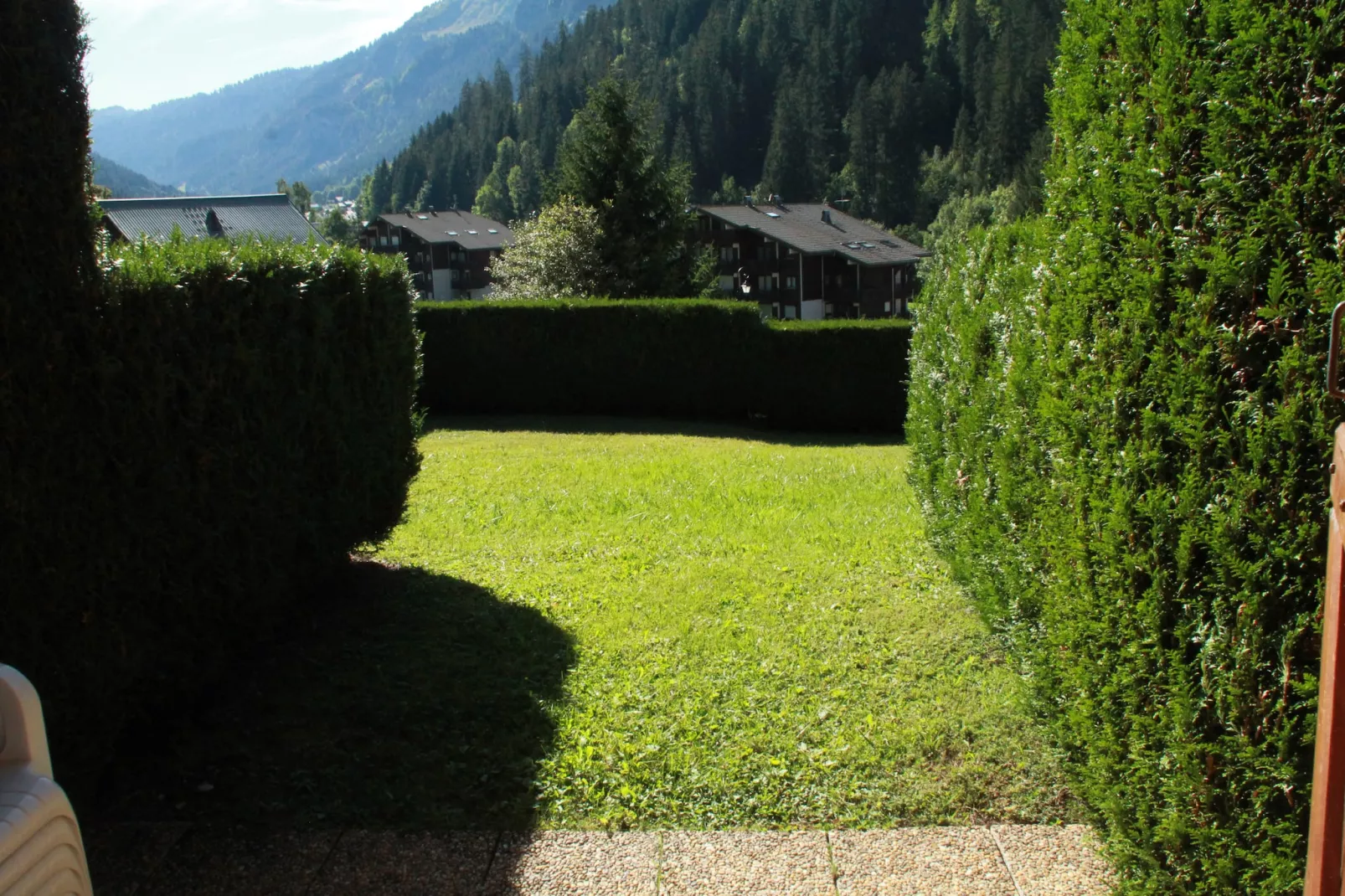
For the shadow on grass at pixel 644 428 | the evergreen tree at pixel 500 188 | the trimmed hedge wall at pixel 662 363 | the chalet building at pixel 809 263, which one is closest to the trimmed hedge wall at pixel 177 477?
the shadow on grass at pixel 644 428

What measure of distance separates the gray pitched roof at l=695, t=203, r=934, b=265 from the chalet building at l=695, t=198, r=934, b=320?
56 millimetres

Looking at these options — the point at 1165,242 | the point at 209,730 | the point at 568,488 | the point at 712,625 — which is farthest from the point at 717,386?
the point at 1165,242

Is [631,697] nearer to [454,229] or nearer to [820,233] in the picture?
[820,233]

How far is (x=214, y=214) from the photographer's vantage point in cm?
3759

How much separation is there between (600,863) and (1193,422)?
2449 millimetres

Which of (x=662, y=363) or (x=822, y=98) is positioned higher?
(x=822, y=98)

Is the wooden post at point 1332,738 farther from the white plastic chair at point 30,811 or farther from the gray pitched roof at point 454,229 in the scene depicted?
the gray pitched roof at point 454,229

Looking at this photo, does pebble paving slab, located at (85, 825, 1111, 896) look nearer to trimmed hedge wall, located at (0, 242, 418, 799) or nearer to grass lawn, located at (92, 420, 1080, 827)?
grass lawn, located at (92, 420, 1080, 827)

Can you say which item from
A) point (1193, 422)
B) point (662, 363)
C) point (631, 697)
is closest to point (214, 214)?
point (662, 363)

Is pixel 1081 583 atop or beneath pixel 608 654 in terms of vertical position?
atop

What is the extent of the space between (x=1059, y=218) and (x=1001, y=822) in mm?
2239

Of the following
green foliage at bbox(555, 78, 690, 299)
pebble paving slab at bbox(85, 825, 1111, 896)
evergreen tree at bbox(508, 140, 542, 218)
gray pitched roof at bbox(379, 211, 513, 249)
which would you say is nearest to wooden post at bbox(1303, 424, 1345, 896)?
pebble paving slab at bbox(85, 825, 1111, 896)

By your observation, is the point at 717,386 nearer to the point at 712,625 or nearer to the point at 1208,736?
the point at 712,625

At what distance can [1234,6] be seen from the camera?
234cm
